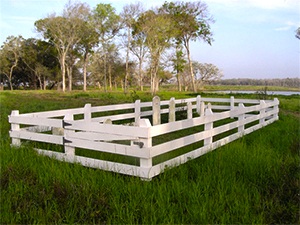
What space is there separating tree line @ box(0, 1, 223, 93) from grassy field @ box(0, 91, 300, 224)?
124 feet

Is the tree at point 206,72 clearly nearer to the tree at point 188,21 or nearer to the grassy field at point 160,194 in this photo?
the tree at point 188,21

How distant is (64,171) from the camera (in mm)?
4672

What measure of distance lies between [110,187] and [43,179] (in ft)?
3.67

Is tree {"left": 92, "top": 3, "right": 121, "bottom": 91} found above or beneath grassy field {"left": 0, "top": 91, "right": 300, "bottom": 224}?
above

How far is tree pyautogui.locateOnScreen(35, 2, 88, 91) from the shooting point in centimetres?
4647

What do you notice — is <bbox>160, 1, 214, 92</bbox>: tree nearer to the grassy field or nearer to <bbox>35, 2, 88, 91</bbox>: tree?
<bbox>35, 2, 88, 91</bbox>: tree

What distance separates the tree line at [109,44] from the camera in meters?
44.2

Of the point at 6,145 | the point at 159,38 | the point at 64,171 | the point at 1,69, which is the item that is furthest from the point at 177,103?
the point at 1,69

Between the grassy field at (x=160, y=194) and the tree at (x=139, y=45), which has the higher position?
the tree at (x=139, y=45)

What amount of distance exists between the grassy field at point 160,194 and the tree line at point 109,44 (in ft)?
124

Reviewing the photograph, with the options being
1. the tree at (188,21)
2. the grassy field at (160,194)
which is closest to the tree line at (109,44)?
the tree at (188,21)

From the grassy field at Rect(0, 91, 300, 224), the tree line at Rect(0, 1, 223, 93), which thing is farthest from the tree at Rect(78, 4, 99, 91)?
the grassy field at Rect(0, 91, 300, 224)

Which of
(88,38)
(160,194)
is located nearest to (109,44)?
(88,38)

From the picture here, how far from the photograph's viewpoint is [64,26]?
46.8m
